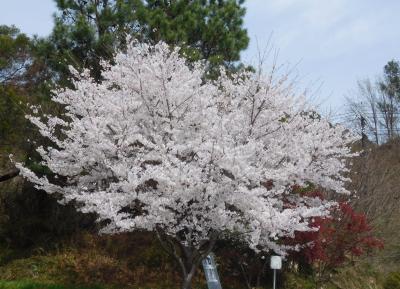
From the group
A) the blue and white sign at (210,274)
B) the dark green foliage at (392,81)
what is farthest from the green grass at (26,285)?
the dark green foliage at (392,81)

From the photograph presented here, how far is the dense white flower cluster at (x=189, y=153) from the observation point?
293 inches

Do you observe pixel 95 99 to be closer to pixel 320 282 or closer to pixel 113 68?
pixel 113 68

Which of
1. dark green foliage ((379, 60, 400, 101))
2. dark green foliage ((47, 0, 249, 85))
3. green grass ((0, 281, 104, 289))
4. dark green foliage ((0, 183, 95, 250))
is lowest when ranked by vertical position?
green grass ((0, 281, 104, 289))

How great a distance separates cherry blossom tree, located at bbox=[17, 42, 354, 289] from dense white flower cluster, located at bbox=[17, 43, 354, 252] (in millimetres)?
18

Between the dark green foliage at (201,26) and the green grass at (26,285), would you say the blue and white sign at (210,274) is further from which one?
the dark green foliage at (201,26)

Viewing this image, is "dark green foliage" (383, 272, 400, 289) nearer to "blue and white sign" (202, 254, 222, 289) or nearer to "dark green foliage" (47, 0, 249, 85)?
"blue and white sign" (202, 254, 222, 289)

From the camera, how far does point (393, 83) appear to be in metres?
37.2

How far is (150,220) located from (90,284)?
12.9 ft

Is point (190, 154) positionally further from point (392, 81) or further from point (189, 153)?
point (392, 81)

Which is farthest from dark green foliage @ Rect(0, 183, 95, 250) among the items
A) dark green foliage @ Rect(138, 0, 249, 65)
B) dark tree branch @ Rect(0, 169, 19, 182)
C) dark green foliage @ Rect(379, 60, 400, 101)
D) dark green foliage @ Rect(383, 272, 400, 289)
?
dark green foliage @ Rect(379, 60, 400, 101)

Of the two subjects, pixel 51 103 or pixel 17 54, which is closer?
pixel 51 103

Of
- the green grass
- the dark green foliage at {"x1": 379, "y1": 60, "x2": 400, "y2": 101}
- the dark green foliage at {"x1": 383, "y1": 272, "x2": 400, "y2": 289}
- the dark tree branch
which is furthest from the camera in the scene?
the dark green foliage at {"x1": 379, "y1": 60, "x2": 400, "y2": 101}

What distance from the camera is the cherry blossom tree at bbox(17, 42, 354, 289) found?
744 cm

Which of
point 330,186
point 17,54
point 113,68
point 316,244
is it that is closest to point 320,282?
point 316,244
